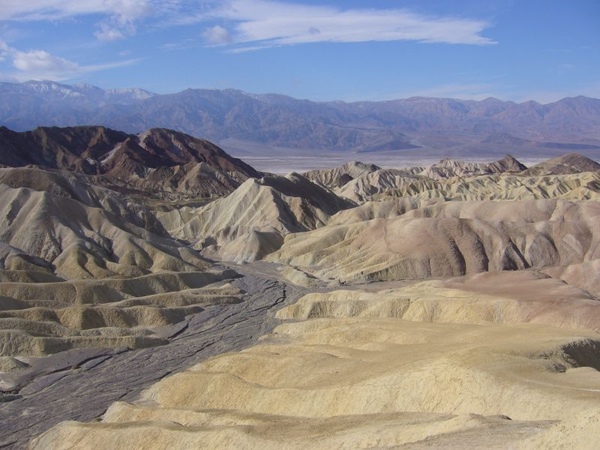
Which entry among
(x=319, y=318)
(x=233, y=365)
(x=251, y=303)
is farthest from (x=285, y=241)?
(x=233, y=365)

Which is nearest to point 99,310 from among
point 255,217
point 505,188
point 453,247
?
point 453,247

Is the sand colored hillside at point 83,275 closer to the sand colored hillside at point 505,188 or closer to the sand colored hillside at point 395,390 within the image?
the sand colored hillside at point 395,390

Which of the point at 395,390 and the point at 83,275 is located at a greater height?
the point at 395,390

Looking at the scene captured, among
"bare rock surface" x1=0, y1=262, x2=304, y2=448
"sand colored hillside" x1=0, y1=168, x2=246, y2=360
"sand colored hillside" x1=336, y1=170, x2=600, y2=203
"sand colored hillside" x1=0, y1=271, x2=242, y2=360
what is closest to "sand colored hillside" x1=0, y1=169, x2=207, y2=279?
"sand colored hillside" x1=0, y1=168, x2=246, y2=360

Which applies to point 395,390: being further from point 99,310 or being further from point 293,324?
point 99,310

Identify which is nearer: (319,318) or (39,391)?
(39,391)

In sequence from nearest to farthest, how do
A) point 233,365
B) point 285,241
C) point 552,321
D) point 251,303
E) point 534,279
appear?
point 233,365 < point 552,321 < point 534,279 < point 251,303 < point 285,241

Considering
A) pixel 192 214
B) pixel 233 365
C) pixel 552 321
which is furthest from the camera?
pixel 192 214

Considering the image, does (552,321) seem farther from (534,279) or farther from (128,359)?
(128,359)
